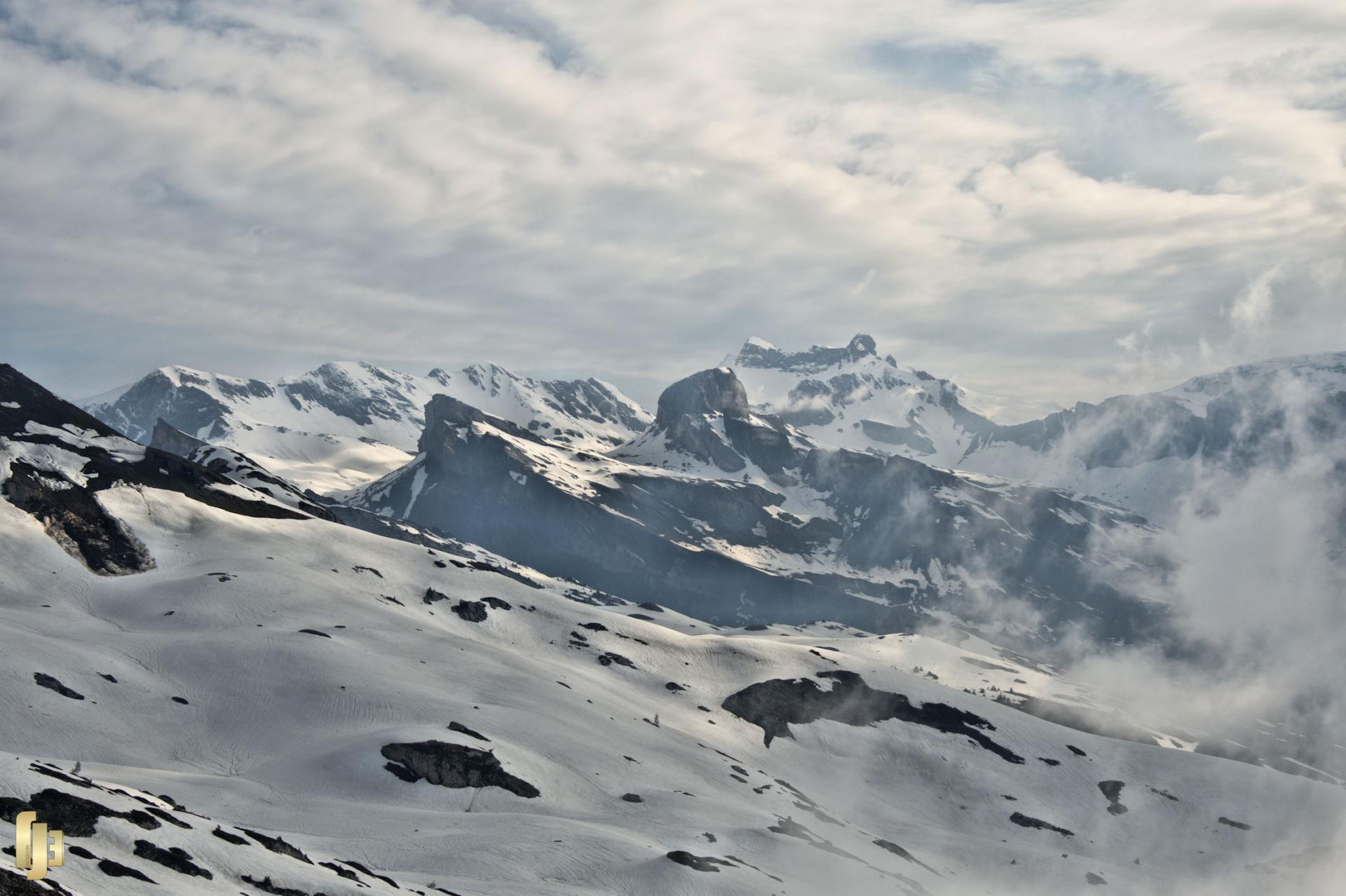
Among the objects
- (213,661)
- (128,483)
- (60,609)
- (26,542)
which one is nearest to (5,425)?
(128,483)

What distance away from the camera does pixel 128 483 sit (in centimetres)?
19425

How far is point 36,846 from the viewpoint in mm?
39250

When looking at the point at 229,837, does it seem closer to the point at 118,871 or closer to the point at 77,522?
the point at 118,871

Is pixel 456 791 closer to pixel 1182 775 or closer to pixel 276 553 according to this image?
pixel 276 553

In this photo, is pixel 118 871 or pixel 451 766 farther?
pixel 451 766

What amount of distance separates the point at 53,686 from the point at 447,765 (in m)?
38.5

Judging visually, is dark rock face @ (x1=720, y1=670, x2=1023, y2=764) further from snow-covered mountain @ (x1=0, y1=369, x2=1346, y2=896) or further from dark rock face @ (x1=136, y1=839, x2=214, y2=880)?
dark rock face @ (x1=136, y1=839, x2=214, y2=880)

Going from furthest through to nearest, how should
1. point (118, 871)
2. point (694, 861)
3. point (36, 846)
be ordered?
point (694, 861), point (118, 871), point (36, 846)

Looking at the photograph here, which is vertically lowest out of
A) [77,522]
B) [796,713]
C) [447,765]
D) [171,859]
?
[796,713]

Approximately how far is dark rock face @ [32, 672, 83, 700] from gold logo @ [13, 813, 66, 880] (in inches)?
2775

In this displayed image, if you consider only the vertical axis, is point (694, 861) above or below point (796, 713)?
above

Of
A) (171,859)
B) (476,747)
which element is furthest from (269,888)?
(476,747)

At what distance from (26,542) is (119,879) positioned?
13210 cm

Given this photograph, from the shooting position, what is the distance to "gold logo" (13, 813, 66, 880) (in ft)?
117
